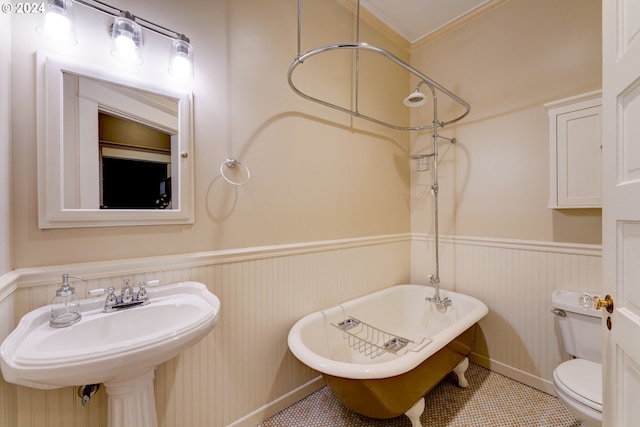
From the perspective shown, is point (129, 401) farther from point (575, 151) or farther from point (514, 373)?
point (575, 151)

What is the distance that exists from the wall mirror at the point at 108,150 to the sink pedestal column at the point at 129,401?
2.18 feet

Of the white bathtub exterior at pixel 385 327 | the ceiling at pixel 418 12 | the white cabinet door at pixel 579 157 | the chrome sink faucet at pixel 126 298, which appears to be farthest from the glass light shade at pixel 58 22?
the white cabinet door at pixel 579 157

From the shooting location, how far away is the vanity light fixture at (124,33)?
103cm

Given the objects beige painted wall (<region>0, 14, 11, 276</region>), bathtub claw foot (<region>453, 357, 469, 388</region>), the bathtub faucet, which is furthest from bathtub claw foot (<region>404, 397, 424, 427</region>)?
beige painted wall (<region>0, 14, 11, 276</region>)

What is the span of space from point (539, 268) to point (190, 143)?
247 cm

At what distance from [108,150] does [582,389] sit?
2514mm

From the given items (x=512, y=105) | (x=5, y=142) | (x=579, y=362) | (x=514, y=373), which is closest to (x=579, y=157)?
(x=512, y=105)

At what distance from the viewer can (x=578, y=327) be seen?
161 centimetres

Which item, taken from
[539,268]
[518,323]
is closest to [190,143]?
[539,268]

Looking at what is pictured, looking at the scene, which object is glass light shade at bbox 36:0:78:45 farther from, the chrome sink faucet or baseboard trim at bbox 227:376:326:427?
baseboard trim at bbox 227:376:326:427

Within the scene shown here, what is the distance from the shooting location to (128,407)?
100cm

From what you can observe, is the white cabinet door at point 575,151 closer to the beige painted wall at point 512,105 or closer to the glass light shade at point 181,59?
the beige painted wall at point 512,105

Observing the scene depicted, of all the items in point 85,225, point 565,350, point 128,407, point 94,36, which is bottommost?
point 565,350

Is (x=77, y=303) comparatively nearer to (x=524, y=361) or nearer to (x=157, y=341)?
(x=157, y=341)
